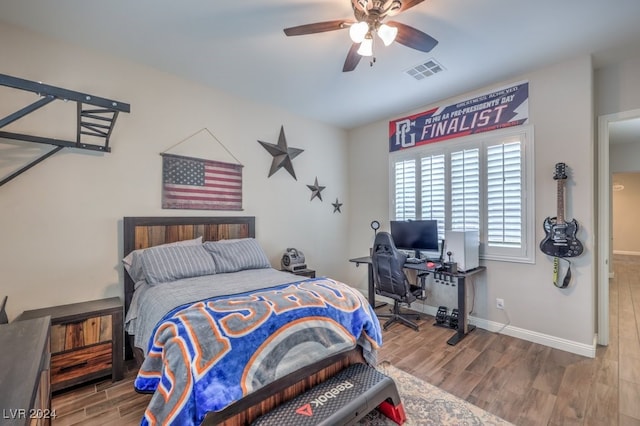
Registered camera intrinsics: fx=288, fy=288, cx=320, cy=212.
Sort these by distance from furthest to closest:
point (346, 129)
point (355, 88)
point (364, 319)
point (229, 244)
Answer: point (346, 129) < point (355, 88) < point (229, 244) < point (364, 319)

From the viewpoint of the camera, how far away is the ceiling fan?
184 cm

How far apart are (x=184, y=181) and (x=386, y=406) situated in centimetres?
289

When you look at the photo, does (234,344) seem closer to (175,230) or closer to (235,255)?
(235,255)

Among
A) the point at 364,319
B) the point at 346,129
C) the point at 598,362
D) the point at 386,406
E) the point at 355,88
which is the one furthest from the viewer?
the point at 346,129

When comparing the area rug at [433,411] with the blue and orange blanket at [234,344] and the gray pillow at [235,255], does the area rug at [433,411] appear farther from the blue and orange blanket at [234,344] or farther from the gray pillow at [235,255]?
the gray pillow at [235,255]

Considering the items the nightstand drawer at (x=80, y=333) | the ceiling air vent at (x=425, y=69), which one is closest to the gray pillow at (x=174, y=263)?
the nightstand drawer at (x=80, y=333)

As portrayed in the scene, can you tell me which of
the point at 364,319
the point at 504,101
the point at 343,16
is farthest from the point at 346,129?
the point at 364,319

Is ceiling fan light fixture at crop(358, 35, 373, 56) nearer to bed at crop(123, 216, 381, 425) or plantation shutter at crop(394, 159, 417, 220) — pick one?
bed at crop(123, 216, 381, 425)

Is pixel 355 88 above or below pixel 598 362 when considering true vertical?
above

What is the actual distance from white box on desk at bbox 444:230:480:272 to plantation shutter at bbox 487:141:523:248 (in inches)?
9.5

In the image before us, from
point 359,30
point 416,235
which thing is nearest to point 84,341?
point 359,30

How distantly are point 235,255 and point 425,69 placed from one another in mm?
2810

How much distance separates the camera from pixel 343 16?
225 cm

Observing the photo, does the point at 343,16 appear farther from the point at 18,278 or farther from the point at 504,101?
the point at 18,278
